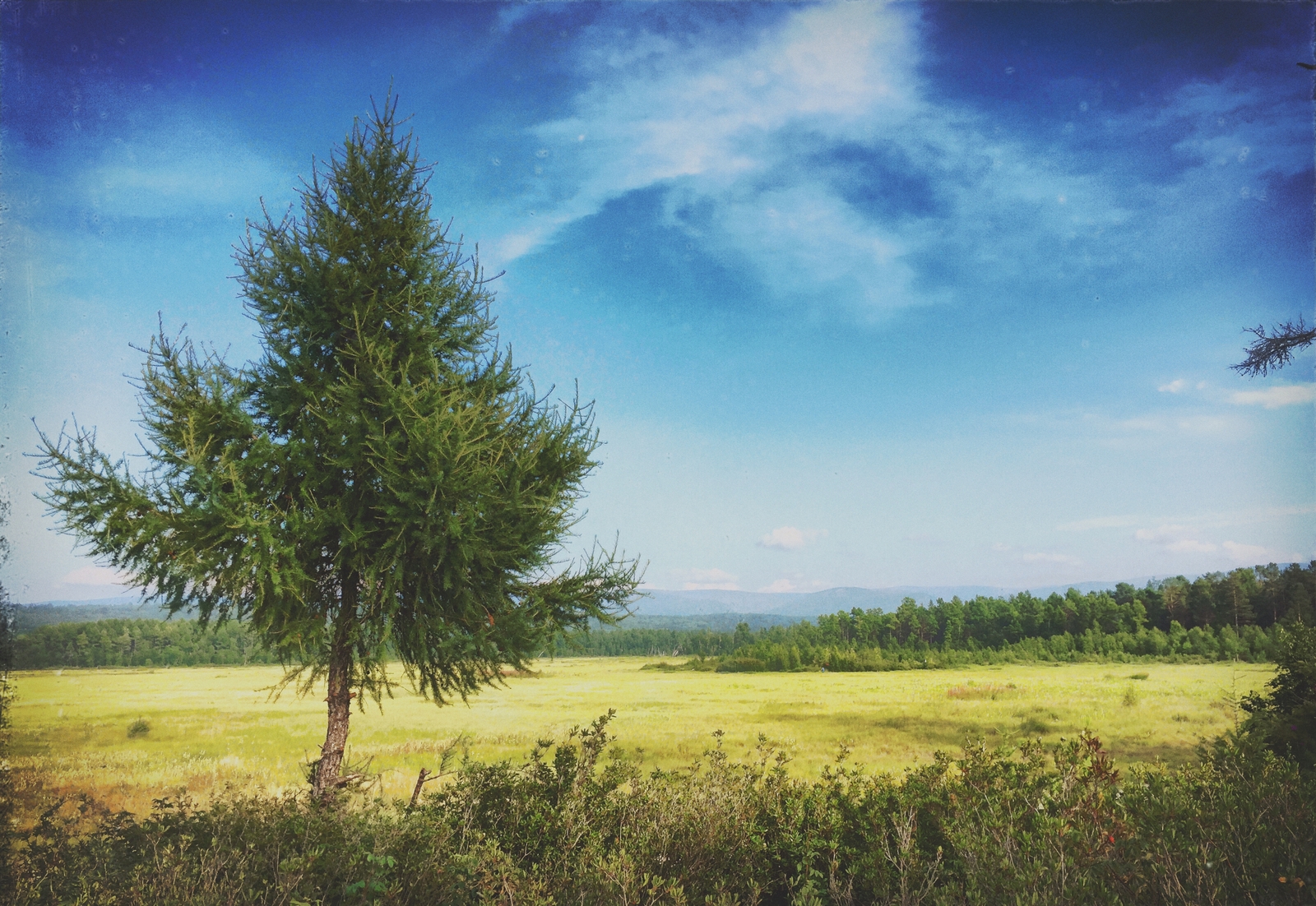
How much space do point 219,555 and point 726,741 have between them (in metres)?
15.7

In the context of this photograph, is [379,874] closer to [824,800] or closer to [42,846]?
[42,846]

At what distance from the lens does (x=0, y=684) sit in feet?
19.5

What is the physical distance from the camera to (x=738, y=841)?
5570 millimetres

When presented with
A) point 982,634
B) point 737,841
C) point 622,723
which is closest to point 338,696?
point 737,841

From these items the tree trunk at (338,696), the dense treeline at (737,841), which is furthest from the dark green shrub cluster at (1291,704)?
the tree trunk at (338,696)

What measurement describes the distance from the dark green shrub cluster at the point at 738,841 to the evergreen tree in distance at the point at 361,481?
1830mm

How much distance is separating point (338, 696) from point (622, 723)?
16.1m

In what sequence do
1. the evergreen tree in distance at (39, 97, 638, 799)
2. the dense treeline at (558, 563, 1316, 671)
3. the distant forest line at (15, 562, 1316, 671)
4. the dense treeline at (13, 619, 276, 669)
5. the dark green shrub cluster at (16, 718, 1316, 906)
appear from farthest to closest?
the dense treeline at (558, 563, 1316, 671)
the dense treeline at (13, 619, 276, 669)
the distant forest line at (15, 562, 1316, 671)
the evergreen tree in distance at (39, 97, 638, 799)
the dark green shrub cluster at (16, 718, 1316, 906)

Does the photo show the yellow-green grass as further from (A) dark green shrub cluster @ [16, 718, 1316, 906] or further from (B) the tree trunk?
(A) dark green shrub cluster @ [16, 718, 1316, 906]

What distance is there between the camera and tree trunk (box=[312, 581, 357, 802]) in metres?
7.62

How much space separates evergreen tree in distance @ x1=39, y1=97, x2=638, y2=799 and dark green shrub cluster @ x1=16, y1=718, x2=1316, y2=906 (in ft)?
6.00

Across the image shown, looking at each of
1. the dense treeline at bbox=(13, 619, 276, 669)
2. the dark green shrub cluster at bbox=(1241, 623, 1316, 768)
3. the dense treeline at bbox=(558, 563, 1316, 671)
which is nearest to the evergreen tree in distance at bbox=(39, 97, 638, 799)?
the dark green shrub cluster at bbox=(1241, 623, 1316, 768)

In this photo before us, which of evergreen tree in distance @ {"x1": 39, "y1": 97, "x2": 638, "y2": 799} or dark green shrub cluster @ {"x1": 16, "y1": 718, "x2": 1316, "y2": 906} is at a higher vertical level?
evergreen tree in distance @ {"x1": 39, "y1": 97, "x2": 638, "y2": 799}

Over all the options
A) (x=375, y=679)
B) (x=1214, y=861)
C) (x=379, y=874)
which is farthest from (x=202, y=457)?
(x=1214, y=861)
